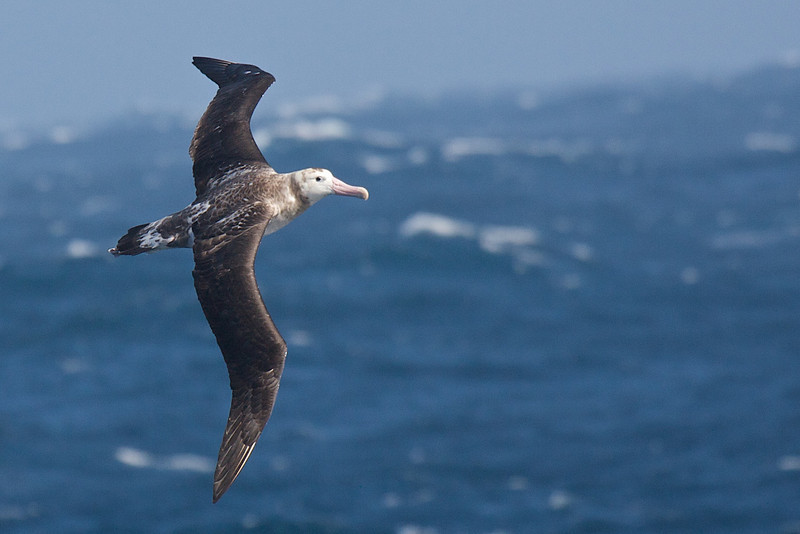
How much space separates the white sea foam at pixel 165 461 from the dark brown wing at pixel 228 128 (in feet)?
137

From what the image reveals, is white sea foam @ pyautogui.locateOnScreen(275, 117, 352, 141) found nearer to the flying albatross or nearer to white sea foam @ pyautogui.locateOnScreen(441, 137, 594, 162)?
white sea foam @ pyautogui.locateOnScreen(441, 137, 594, 162)

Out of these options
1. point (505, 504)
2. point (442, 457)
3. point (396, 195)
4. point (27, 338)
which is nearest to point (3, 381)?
point (27, 338)

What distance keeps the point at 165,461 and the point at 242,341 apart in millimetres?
46757

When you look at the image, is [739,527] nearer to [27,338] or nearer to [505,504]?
[505,504]

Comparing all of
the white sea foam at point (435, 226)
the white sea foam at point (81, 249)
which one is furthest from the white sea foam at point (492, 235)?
the white sea foam at point (81, 249)

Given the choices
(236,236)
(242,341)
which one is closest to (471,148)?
(236,236)

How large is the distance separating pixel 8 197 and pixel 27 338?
46.4m

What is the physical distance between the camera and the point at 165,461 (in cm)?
5962

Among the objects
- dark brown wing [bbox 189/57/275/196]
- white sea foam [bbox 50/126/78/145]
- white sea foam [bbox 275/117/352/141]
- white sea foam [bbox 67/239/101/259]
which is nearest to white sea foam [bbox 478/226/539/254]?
white sea foam [bbox 275/117/352/141]

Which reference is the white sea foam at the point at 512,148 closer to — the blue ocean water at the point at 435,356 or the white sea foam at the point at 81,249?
the blue ocean water at the point at 435,356

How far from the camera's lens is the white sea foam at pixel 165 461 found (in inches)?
2309

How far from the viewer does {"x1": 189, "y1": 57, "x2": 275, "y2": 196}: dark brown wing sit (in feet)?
58.8

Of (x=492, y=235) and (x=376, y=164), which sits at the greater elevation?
(x=376, y=164)

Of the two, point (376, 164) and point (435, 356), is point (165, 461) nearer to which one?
point (435, 356)
